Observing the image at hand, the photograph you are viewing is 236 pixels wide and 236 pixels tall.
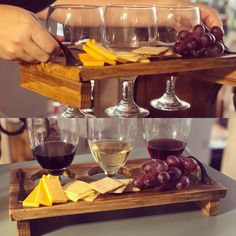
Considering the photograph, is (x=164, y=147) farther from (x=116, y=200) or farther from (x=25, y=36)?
(x=25, y=36)

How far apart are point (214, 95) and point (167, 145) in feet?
2.64

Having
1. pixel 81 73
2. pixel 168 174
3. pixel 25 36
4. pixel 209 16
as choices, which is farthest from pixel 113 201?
pixel 209 16

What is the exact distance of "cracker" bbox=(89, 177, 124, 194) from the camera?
2.47 feet

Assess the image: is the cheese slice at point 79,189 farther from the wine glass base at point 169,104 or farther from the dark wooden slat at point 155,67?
the wine glass base at point 169,104

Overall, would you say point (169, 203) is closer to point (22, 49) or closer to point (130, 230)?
point (130, 230)

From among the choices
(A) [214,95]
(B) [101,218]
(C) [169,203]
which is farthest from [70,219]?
(A) [214,95]

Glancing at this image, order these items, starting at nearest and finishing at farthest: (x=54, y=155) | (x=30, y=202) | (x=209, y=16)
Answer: (x=30, y=202)
(x=54, y=155)
(x=209, y=16)

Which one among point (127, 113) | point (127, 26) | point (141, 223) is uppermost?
point (127, 26)

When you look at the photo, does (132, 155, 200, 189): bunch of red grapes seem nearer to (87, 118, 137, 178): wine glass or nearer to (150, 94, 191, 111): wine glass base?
(87, 118, 137, 178): wine glass

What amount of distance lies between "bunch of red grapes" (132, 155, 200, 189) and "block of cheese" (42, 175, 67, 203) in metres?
0.13

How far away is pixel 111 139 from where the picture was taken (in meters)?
0.86

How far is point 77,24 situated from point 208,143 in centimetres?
59

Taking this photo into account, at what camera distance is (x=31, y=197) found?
2.39ft

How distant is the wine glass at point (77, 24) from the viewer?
2.99ft
